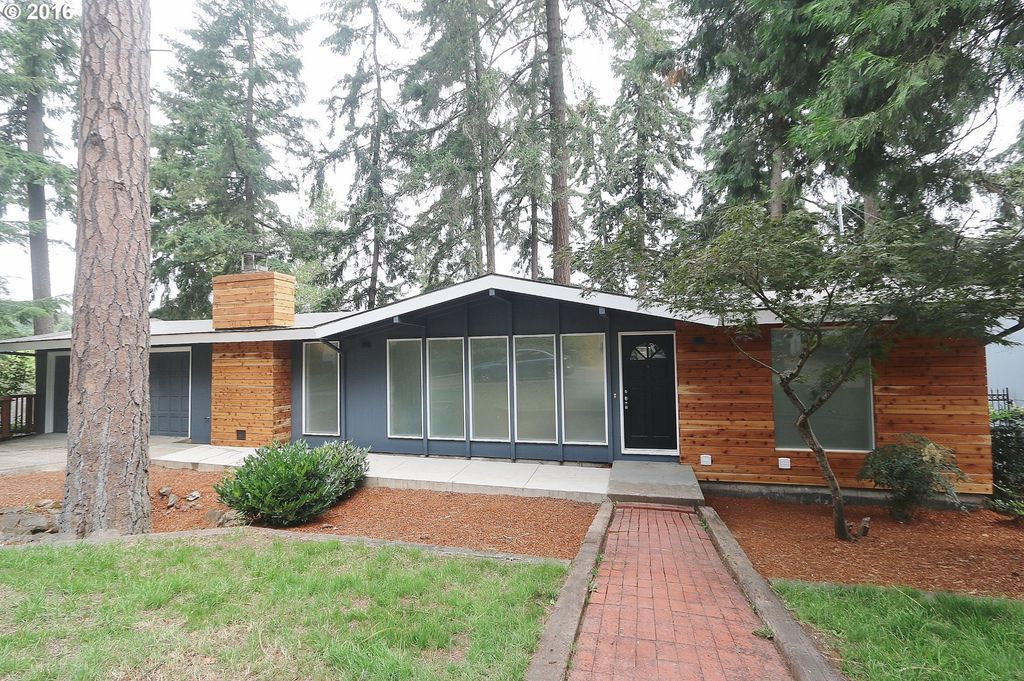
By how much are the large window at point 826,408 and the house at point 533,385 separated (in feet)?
0.06

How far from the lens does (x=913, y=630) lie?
243cm

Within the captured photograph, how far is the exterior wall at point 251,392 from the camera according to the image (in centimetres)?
786

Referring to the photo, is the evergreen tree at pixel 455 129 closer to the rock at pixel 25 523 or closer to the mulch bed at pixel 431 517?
the mulch bed at pixel 431 517

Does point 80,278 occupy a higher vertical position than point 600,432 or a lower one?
higher

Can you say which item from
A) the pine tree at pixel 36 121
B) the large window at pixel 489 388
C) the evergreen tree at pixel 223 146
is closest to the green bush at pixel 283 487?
the large window at pixel 489 388

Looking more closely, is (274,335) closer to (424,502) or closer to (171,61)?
(424,502)

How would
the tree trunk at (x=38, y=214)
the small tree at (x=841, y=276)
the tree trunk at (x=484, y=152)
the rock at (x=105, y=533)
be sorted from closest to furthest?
the small tree at (x=841, y=276), the rock at (x=105, y=533), the tree trunk at (x=484, y=152), the tree trunk at (x=38, y=214)

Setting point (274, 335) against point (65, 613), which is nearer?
point (65, 613)

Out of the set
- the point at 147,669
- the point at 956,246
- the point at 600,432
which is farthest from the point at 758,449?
the point at 147,669

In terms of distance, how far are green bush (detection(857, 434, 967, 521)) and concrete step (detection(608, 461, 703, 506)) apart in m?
1.85

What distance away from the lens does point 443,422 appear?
748cm

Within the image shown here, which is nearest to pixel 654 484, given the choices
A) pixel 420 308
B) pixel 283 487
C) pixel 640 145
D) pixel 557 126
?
pixel 420 308

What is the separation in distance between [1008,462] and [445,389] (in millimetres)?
7816

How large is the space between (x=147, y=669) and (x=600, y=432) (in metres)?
5.59
